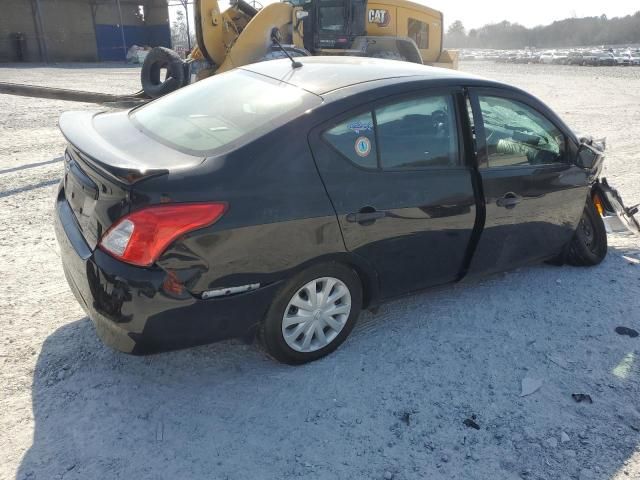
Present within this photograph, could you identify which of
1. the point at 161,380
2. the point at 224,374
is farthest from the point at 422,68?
the point at 161,380

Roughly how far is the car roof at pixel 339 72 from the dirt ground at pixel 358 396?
1514 mm

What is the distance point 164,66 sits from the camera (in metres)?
11.2

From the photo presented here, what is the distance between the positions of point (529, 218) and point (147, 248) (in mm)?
2583

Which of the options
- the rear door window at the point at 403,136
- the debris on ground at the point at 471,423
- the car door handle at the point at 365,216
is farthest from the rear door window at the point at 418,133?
the debris on ground at the point at 471,423

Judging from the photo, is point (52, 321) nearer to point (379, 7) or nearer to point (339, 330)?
point (339, 330)

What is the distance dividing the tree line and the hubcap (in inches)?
3662

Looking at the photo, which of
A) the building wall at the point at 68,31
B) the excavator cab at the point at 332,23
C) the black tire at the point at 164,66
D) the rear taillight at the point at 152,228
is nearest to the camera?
the rear taillight at the point at 152,228

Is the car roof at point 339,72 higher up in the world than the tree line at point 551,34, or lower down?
lower down

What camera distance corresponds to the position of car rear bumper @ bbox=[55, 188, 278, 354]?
8.08ft

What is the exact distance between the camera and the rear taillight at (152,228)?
2412 millimetres

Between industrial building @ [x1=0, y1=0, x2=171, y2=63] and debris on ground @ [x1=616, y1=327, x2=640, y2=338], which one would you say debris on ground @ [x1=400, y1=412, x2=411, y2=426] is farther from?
industrial building @ [x1=0, y1=0, x2=171, y2=63]

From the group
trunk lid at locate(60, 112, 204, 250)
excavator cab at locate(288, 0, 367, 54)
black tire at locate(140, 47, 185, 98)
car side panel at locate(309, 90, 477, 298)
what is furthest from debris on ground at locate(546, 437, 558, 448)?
excavator cab at locate(288, 0, 367, 54)

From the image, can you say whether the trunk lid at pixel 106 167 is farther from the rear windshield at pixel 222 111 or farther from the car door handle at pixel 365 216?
the car door handle at pixel 365 216

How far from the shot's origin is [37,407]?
105 inches
